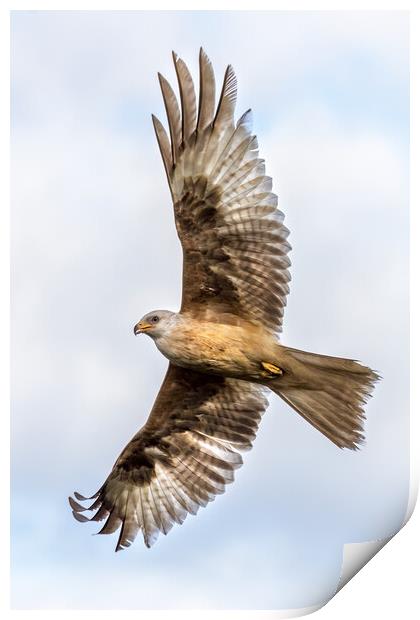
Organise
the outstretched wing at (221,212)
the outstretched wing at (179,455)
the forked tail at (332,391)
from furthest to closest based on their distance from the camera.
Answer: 1. the outstretched wing at (179,455)
2. the forked tail at (332,391)
3. the outstretched wing at (221,212)

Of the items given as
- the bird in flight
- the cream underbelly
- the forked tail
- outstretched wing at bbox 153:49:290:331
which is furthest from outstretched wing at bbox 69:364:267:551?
outstretched wing at bbox 153:49:290:331

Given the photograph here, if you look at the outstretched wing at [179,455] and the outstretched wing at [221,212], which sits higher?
the outstretched wing at [221,212]

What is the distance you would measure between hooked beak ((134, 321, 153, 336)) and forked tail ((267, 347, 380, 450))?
0.68 m

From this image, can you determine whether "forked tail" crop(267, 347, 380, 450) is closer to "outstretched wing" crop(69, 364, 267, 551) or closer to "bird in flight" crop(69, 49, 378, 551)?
"bird in flight" crop(69, 49, 378, 551)

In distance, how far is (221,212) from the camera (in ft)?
22.2

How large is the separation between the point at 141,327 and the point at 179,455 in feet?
3.12

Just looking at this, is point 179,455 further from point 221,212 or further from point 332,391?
point 221,212

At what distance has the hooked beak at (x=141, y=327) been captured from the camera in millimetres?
6766

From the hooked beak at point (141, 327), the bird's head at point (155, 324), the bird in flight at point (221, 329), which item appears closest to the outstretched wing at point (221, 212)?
the bird in flight at point (221, 329)

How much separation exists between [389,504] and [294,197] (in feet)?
5.13

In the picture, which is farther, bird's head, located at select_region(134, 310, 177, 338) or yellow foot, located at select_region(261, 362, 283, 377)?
yellow foot, located at select_region(261, 362, 283, 377)

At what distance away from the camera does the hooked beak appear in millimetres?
6766

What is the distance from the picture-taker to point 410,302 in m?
6.73

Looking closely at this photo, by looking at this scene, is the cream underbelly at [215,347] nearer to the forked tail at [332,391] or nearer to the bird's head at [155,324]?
the bird's head at [155,324]
